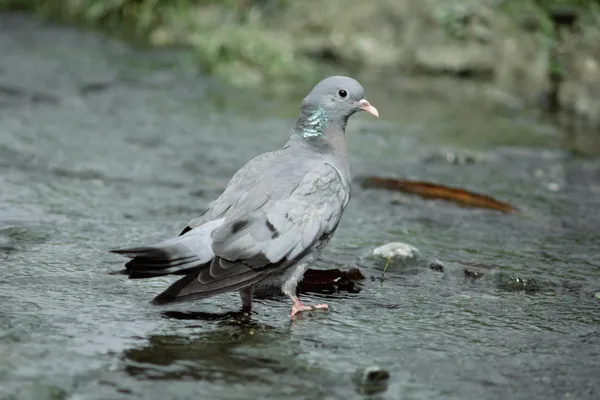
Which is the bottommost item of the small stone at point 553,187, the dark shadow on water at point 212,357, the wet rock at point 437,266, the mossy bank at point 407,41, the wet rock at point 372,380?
the dark shadow on water at point 212,357

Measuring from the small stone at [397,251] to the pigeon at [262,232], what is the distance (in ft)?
1.49

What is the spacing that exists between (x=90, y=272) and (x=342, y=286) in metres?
0.98

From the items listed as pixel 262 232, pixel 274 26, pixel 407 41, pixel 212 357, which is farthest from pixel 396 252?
pixel 274 26

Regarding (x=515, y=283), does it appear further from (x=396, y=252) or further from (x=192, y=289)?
(x=192, y=289)

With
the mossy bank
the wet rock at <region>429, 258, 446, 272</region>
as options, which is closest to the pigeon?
the wet rock at <region>429, 258, 446, 272</region>

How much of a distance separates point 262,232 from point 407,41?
6.11 m

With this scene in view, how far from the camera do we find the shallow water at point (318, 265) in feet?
9.75

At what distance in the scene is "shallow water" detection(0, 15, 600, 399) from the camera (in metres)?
2.97

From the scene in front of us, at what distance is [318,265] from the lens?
4.25 m

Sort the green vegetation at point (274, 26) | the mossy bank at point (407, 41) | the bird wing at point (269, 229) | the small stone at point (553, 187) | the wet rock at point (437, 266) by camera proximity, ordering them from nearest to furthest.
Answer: the bird wing at point (269, 229), the wet rock at point (437, 266), the small stone at point (553, 187), the mossy bank at point (407, 41), the green vegetation at point (274, 26)

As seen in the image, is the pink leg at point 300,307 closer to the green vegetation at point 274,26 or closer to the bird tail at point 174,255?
the bird tail at point 174,255

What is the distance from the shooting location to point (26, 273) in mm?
3799

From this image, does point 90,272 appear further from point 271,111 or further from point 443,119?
point 443,119

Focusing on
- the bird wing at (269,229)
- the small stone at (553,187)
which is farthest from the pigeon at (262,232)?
the small stone at (553,187)
